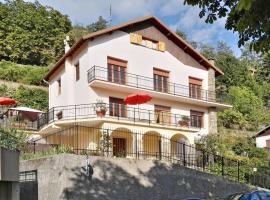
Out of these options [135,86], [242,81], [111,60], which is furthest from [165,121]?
[242,81]

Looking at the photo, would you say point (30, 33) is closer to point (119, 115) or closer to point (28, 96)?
point (28, 96)

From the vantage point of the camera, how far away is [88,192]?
18.6m

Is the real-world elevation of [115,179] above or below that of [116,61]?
Result: below

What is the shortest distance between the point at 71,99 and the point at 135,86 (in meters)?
4.83

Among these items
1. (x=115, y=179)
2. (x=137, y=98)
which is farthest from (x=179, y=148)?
(x=115, y=179)

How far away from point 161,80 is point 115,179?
16330mm

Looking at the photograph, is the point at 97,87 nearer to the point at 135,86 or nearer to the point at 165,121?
the point at 135,86

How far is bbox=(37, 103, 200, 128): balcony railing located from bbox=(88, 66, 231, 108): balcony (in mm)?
1338

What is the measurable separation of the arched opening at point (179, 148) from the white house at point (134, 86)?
145 mm

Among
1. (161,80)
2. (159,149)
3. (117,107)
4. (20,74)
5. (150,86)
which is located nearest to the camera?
(159,149)

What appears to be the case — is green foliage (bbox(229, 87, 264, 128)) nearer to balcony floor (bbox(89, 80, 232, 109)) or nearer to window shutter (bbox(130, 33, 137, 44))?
balcony floor (bbox(89, 80, 232, 109))

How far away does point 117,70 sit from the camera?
32.4 metres

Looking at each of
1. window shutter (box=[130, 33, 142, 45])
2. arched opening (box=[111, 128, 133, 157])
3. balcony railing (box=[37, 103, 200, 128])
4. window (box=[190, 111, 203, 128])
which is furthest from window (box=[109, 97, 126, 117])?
window (box=[190, 111, 203, 128])

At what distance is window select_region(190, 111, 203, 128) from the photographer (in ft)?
120
